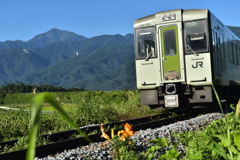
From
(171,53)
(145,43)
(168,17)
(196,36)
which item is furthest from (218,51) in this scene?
(145,43)

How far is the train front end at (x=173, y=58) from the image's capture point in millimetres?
10297

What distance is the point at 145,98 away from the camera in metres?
11.4

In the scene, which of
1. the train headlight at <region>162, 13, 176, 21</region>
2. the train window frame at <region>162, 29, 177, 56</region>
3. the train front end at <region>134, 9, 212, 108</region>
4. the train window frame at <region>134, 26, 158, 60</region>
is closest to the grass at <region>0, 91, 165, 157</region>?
the train front end at <region>134, 9, 212, 108</region>

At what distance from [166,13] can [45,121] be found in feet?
16.9

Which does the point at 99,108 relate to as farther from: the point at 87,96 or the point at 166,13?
the point at 166,13

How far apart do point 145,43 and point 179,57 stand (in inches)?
50.6

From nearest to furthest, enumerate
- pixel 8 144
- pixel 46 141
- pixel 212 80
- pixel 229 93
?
1. pixel 8 144
2. pixel 46 141
3. pixel 212 80
4. pixel 229 93

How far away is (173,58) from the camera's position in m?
10.7

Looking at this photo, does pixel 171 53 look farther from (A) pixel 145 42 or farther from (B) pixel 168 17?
(B) pixel 168 17

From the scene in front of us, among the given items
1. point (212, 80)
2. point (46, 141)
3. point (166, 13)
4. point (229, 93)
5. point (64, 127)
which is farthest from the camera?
point (229, 93)

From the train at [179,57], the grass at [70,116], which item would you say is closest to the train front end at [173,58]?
the train at [179,57]

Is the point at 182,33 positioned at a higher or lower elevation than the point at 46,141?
higher

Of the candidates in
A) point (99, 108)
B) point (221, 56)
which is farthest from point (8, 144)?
point (221, 56)

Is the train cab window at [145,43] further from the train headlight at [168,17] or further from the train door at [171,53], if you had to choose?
the train headlight at [168,17]
